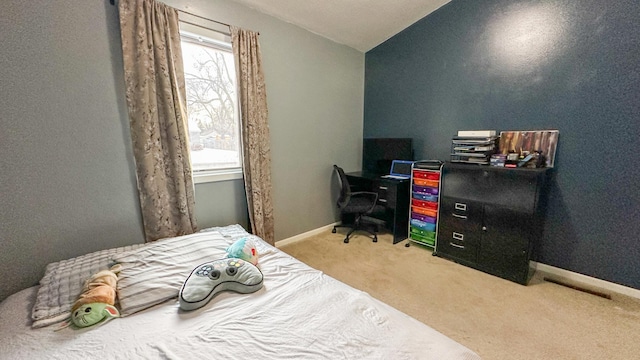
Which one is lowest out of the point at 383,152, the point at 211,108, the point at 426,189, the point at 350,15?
the point at 426,189

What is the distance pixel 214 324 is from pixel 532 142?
9.81 ft

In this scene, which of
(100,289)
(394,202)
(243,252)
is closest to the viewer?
(100,289)

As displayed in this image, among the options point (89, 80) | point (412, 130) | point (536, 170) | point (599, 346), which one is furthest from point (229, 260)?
point (412, 130)

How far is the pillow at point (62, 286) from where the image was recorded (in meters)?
1.11

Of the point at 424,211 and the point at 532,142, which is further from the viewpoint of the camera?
the point at 424,211

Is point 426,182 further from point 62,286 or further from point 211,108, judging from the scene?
point 62,286

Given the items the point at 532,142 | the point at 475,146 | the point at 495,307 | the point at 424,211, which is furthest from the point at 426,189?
the point at 495,307

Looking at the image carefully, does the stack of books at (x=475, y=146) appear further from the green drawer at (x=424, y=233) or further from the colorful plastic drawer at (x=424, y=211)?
the green drawer at (x=424, y=233)

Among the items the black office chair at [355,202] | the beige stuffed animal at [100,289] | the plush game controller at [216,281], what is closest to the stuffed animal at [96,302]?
the beige stuffed animal at [100,289]

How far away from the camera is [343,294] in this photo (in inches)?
48.2

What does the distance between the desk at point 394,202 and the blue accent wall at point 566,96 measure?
72cm

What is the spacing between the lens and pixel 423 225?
2834 mm

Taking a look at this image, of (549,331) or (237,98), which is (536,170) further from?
(237,98)

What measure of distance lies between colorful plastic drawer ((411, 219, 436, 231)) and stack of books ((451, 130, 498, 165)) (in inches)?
30.9
